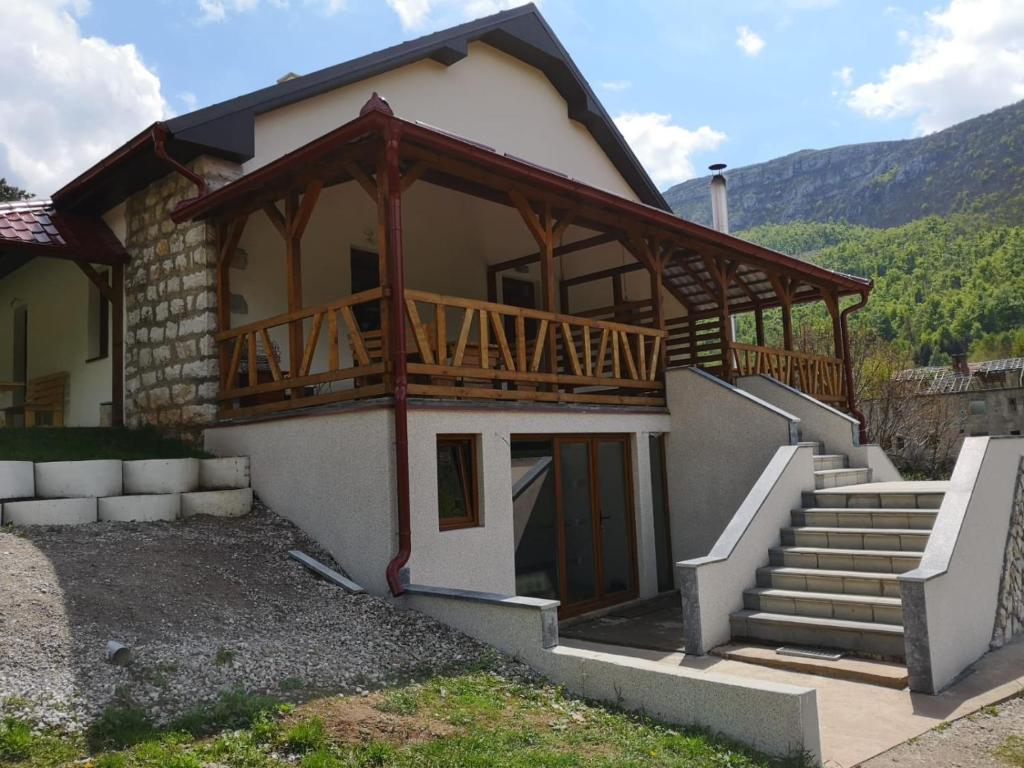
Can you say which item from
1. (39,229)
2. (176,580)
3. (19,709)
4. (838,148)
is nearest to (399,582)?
(176,580)

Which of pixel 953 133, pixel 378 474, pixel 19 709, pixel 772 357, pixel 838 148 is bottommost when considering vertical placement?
pixel 19 709

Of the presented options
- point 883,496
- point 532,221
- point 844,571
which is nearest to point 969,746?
point 844,571

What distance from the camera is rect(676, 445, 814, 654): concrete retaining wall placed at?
715cm

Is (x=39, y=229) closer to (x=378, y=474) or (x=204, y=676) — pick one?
(x=378, y=474)

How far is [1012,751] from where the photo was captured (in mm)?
4914

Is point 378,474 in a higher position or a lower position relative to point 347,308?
lower

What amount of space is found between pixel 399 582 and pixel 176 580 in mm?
1732

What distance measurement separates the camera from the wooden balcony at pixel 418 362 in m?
7.66

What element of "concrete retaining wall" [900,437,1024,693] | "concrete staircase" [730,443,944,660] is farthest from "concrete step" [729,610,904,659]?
"concrete retaining wall" [900,437,1024,693]

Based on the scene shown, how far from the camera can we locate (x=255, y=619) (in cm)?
608

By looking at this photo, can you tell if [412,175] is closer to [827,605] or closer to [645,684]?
[645,684]

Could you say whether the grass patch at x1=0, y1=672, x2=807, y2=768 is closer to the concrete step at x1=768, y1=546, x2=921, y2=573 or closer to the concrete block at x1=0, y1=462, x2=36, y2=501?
the concrete step at x1=768, y1=546, x2=921, y2=573

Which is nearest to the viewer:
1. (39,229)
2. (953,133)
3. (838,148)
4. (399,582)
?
(399,582)

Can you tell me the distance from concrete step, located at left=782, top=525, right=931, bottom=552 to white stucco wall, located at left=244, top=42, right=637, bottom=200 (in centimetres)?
696
